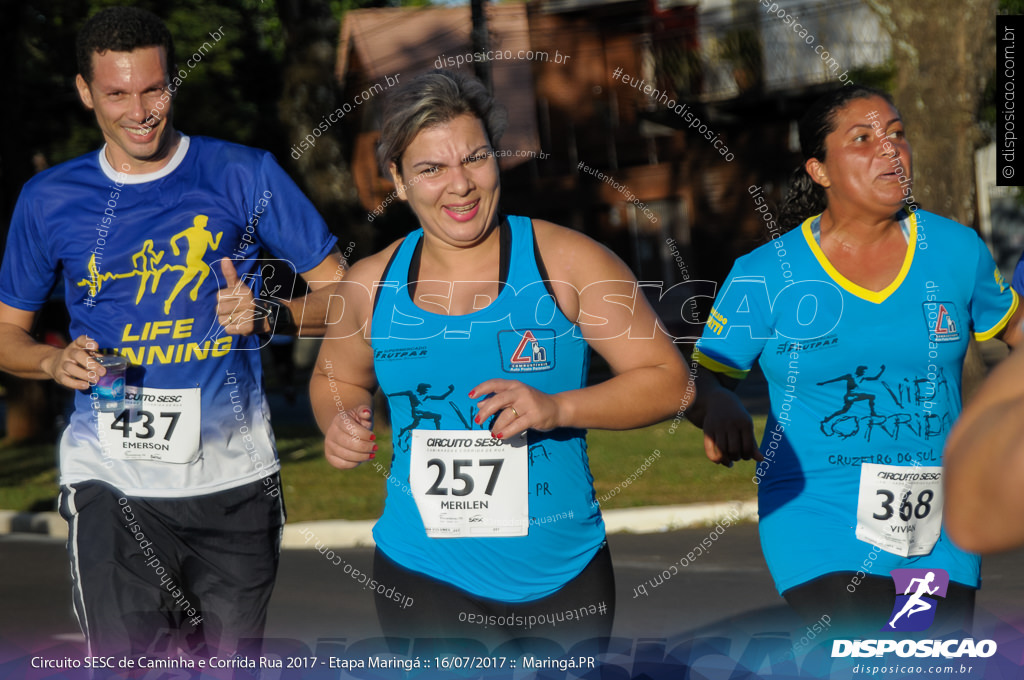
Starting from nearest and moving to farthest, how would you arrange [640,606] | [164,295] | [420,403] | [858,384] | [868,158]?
[420,403] → [858,384] → [868,158] → [164,295] → [640,606]

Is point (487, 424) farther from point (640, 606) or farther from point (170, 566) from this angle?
point (640, 606)

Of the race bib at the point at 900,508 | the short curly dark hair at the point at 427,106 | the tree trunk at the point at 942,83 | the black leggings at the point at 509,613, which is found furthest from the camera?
the tree trunk at the point at 942,83

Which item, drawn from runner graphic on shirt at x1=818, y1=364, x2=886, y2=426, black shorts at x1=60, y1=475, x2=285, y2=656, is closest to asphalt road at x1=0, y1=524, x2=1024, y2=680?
black shorts at x1=60, y1=475, x2=285, y2=656

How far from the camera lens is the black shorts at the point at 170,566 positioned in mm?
3469

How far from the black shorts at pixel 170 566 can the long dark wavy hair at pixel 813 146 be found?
1.77m

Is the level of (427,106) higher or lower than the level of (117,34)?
lower

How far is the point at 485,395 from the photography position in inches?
116

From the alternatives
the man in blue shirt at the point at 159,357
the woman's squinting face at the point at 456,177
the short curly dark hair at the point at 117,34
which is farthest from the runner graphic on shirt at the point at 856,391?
the short curly dark hair at the point at 117,34

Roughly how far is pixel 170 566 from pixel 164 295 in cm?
76

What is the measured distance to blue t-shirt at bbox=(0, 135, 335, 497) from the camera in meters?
Answer: 3.61

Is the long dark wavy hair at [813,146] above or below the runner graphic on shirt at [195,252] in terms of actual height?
above

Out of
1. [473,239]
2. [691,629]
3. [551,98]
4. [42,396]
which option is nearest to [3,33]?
[42,396]

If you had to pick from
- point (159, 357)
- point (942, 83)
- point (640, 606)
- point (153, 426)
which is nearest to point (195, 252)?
point (159, 357)

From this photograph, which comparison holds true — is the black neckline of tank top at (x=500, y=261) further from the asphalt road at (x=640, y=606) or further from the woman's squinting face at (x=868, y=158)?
the asphalt road at (x=640, y=606)
